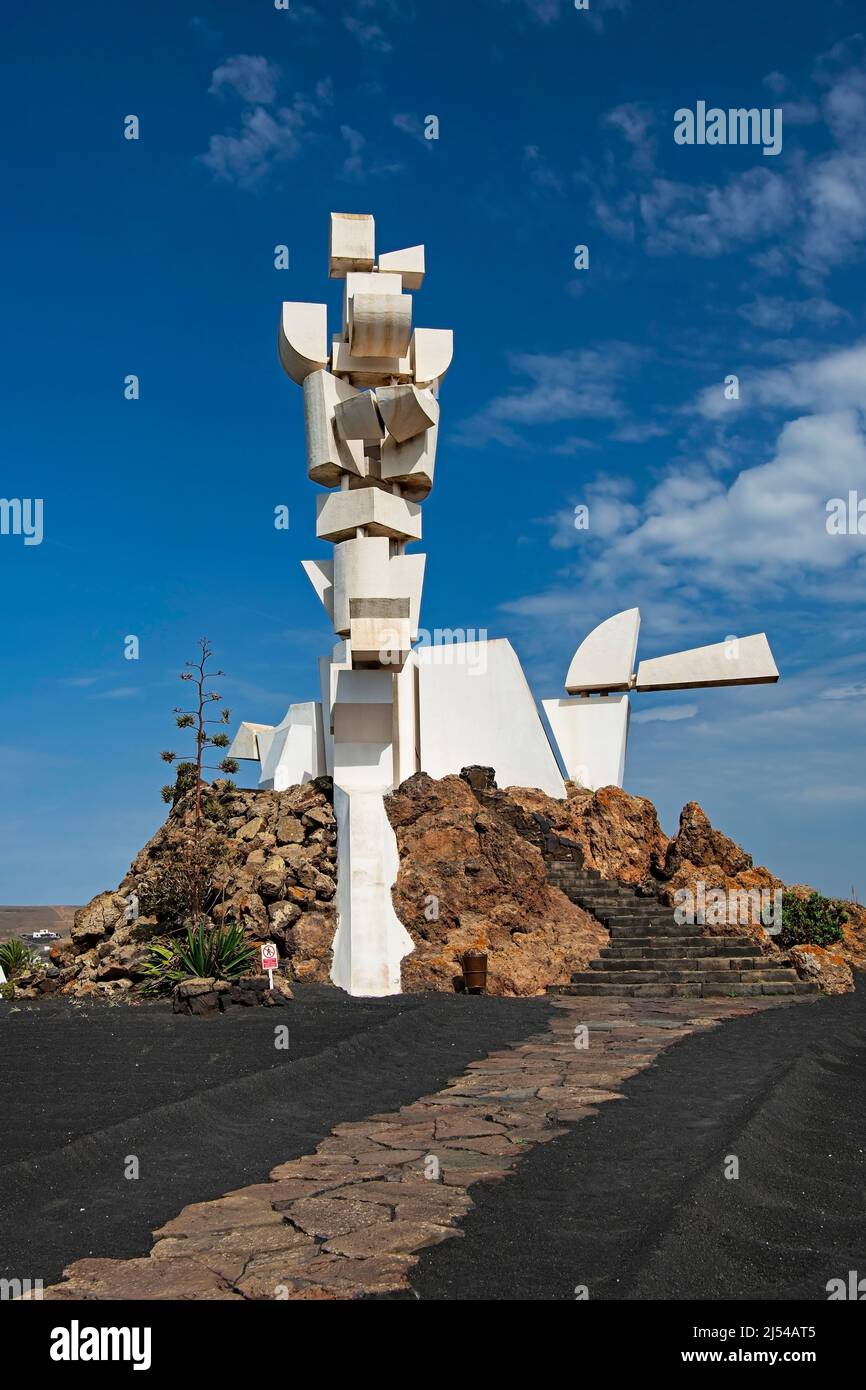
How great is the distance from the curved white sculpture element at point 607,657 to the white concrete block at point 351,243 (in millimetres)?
6712

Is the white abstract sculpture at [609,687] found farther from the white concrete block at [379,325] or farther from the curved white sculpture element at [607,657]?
the white concrete block at [379,325]

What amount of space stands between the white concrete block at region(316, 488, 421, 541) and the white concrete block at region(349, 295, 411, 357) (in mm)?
1923

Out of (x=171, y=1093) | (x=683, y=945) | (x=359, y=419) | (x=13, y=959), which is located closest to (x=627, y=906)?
(x=683, y=945)

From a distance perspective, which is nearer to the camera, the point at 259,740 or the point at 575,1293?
the point at 575,1293

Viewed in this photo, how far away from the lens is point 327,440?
49.8 ft

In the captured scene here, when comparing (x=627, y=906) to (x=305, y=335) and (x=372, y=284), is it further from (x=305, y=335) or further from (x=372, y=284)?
(x=372, y=284)

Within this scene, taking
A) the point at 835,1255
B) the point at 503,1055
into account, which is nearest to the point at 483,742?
the point at 503,1055

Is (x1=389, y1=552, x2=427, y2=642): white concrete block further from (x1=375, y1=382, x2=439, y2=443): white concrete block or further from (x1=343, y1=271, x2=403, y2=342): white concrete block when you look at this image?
(x1=343, y1=271, x2=403, y2=342): white concrete block

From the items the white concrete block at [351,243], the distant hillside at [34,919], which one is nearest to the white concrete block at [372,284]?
the white concrete block at [351,243]

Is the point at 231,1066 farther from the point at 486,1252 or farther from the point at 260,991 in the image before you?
the point at 486,1252

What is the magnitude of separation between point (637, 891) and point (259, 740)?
8263 mm

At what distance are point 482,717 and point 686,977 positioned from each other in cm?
492
